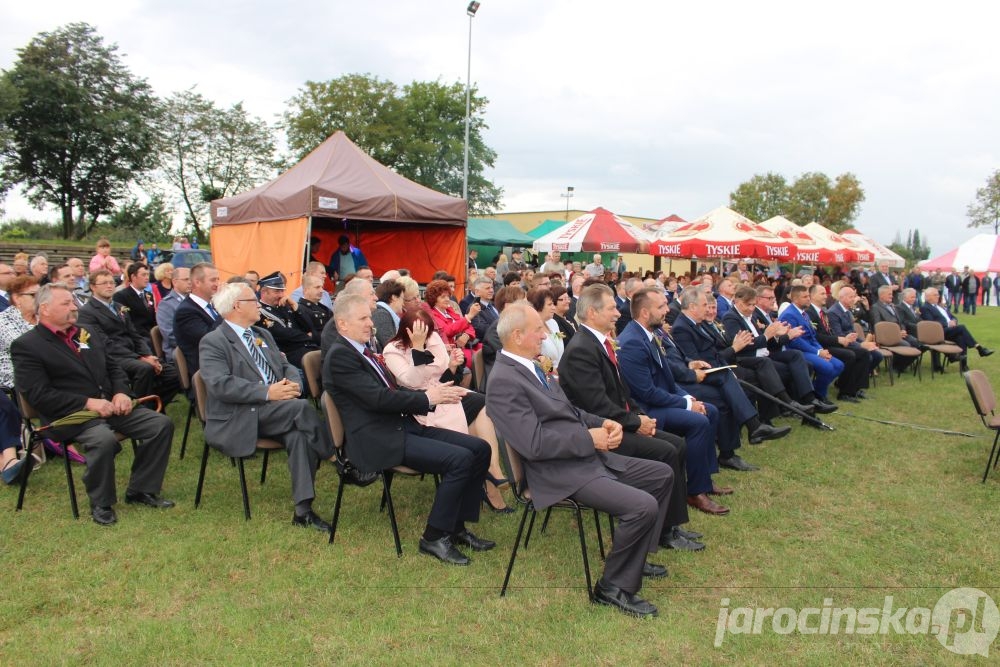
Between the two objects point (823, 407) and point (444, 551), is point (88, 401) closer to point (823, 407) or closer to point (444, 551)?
point (444, 551)

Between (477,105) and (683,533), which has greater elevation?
(477,105)

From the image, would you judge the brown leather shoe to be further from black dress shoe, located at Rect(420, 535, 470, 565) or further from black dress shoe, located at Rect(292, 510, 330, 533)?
black dress shoe, located at Rect(292, 510, 330, 533)

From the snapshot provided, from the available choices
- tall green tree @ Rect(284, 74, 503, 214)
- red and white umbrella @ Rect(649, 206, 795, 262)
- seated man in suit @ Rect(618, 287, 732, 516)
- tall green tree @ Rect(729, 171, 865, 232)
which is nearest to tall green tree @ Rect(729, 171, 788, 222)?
tall green tree @ Rect(729, 171, 865, 232)

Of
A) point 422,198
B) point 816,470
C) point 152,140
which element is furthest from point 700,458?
point 152,140

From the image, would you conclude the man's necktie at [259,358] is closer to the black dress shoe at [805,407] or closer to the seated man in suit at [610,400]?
the seated man in suit at [610,400]

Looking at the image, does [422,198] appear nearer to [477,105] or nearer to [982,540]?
[982,540]

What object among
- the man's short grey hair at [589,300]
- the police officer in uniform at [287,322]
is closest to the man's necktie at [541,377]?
the man's short grey hair at [589,300]

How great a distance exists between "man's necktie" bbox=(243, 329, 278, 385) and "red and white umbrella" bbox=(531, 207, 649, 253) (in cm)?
1330

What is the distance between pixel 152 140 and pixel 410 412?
32673 millimetres

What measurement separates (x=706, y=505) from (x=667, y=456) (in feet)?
2.77

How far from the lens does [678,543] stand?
4258 mm

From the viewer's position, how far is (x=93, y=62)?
1169 inches

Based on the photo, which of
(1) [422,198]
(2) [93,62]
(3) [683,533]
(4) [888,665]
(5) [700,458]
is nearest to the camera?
(4) [888,665]

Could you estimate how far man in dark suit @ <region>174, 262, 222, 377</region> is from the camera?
5.66m
